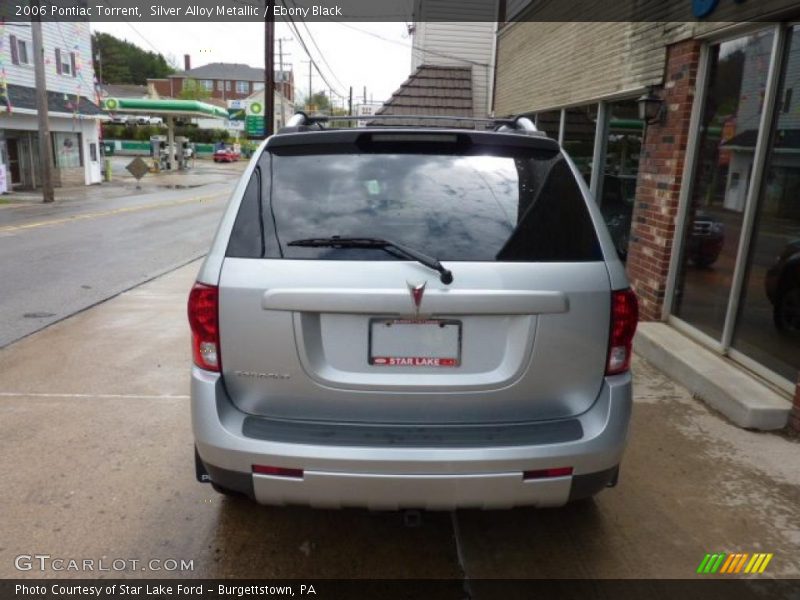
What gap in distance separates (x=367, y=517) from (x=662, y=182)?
4.44 meters

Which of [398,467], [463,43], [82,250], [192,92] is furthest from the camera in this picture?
[192,92]

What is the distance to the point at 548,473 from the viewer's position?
7.93 feet

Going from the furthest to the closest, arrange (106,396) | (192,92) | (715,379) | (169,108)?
(192,92)
(169,108)
(106,396)
(715,379)

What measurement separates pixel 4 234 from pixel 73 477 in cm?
1263

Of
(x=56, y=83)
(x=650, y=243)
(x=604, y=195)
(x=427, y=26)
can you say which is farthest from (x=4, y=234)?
(x=56, y=83)

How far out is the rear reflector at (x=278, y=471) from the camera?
7.81 ft

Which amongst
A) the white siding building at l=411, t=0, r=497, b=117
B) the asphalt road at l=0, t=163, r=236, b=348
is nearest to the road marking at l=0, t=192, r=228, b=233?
the asphalt road at l=0, t=163, r=236, b=348

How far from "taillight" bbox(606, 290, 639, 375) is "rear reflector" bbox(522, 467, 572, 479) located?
0.42 metres

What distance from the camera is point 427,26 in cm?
1585

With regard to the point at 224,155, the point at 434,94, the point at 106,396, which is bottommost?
the point at 106,396

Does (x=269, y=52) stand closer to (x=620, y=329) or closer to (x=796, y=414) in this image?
(x=796, y=414)

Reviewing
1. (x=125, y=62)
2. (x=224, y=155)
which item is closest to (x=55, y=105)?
(x=224, y=155)

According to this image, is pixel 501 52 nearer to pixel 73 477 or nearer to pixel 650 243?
pixel 650 243

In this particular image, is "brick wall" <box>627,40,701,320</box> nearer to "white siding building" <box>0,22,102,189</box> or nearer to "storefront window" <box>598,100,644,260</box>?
"storefront window" <box>598,100,644,260</box>
